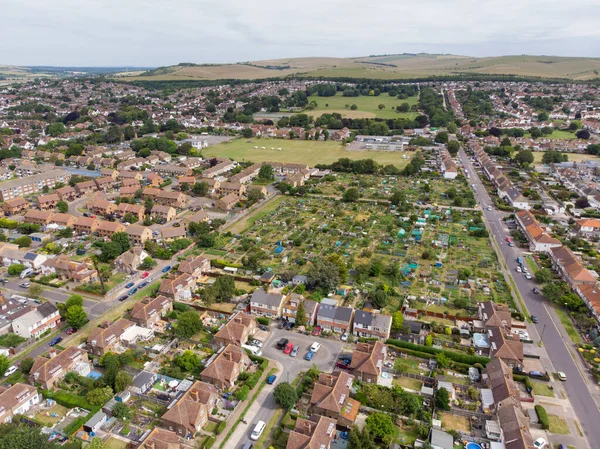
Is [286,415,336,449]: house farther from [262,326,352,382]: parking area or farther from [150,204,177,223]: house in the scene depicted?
[150,204,177,223]: house

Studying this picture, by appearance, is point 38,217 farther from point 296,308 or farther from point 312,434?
point 312,434

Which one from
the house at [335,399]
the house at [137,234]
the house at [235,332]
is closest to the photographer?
the house at [335,399]

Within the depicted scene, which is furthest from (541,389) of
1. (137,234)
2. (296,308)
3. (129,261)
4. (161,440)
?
(137,234)

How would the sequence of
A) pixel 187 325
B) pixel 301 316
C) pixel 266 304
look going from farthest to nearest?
pixel 266 304, pixel 301 316, pixel 187 325

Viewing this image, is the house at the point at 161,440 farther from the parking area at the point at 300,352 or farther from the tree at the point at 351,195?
the tree at the point at 351,195

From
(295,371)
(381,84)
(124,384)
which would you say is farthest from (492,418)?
(381,84)

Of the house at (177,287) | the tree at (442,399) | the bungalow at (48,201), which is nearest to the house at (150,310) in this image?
the house at (177,287)
